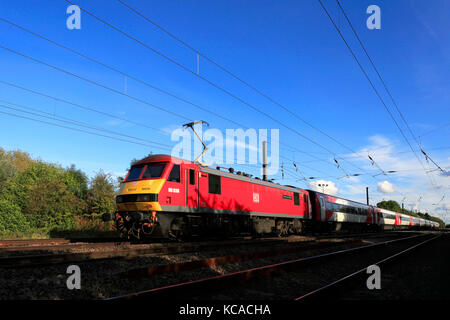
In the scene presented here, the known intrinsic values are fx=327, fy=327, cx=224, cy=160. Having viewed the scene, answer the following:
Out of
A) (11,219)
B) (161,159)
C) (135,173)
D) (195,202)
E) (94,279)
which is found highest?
(161,159)

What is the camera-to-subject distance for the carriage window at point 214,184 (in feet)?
49.8

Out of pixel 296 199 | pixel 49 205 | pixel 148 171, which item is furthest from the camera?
pixel 49 205

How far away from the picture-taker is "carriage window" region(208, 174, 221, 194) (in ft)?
49.8

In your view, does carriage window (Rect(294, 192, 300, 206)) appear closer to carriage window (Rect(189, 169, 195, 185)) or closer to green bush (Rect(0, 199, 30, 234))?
carriage window (Rect(189, 169, 195, 185))

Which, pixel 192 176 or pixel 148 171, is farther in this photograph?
pixel 192 176

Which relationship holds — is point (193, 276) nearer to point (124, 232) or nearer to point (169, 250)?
point (169, 250)

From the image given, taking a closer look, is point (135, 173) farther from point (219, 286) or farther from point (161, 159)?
point (219, 286)

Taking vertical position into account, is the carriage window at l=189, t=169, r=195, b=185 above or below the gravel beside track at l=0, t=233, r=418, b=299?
above

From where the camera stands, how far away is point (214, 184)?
50.7ft

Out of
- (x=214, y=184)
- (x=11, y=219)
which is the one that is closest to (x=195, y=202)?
(x=214, y=184)

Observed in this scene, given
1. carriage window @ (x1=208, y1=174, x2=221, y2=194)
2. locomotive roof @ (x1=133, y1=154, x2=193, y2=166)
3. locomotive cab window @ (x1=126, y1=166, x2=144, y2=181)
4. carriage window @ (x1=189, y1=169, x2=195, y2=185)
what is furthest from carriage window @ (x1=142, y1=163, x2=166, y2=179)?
carriage window @ (x1=208, y1=174, x2=221, y2=194)

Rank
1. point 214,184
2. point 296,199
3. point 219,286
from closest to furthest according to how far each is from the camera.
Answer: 1. point 219,286
2. point 214,184
3. point 296,199
